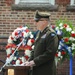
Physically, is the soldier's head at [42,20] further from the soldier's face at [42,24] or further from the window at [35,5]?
the window at [35,5]

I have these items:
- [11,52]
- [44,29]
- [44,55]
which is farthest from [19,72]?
[11,52]

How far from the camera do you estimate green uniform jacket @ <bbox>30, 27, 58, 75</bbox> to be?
443 centimetres

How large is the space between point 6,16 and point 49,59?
4.72m

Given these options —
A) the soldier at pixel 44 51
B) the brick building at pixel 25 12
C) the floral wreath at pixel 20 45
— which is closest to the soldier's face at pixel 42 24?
the soldier at pixel 44 51

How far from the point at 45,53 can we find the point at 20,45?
3314 millimetres

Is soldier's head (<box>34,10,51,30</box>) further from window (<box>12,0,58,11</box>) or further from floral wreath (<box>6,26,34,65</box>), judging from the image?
window (<box>12,0,58,11</box>)

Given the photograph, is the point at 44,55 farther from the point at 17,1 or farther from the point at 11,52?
the point at 17,1

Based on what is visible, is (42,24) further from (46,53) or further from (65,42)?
(65,42)

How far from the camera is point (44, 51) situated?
4500 millimetres

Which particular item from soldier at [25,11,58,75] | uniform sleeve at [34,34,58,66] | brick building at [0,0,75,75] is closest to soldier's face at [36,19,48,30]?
soldier at [25,11,58,75]

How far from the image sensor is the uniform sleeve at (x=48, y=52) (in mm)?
4423

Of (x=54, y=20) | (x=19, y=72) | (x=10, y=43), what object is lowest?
(x=19, y=72)

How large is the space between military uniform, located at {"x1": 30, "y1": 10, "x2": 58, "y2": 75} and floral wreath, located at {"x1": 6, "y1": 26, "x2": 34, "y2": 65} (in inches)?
122

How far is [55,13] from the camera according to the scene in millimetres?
8945
